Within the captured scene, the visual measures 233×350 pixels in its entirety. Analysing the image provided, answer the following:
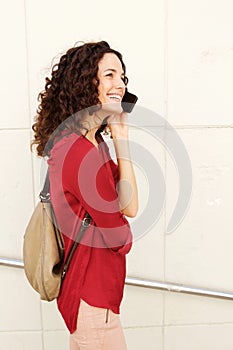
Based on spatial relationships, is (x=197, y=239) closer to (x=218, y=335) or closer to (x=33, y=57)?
(x=218, y=335)

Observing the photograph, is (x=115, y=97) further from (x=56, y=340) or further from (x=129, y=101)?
(x=56, y=340)

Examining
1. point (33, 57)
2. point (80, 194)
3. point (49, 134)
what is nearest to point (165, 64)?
point (33, 57)

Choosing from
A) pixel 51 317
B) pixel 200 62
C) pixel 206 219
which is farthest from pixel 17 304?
pixel 200 62

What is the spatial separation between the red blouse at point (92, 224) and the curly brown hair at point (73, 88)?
9cm

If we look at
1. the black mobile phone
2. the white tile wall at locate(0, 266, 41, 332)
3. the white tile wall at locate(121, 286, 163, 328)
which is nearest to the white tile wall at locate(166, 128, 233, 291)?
the white tile wall at locate(121, 286, 163, 328)

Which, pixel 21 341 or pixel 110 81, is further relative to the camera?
pixel 21 341

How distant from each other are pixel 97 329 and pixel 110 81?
0.68 meters

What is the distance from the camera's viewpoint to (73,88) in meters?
1.25

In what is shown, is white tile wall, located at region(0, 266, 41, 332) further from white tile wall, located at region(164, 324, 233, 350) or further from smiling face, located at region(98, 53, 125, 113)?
smiling face, located at region(98, 53, 125, 113)

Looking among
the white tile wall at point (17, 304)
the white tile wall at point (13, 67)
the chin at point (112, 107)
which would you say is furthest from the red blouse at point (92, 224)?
the white tile wall at point (17, 304)

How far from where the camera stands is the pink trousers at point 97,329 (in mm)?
1268

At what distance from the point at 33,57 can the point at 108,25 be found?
0.99 feet

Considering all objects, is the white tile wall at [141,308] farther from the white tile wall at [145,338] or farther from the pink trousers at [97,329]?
the pink trousers at [97,329]

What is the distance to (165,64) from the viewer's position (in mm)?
1769
